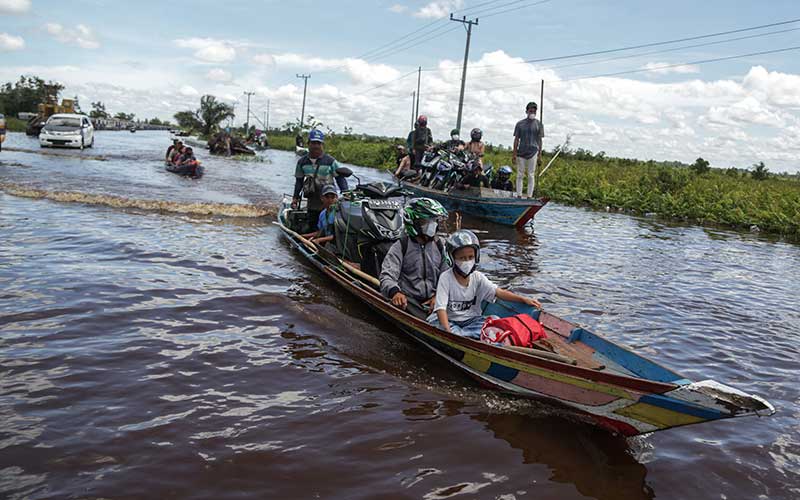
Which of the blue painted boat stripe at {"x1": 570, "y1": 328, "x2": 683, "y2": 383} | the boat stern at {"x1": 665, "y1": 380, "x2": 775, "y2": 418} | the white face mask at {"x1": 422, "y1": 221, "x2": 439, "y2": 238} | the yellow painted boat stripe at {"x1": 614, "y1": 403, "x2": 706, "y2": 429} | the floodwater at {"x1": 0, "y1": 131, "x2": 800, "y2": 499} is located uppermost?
the white face mask at {"x1": 422, "y1": 221, "x2": 439, "y2": 238}

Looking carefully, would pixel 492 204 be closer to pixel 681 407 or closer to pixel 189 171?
pixel 681 407

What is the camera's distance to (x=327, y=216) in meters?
9.42

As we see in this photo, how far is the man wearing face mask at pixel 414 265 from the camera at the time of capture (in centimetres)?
612

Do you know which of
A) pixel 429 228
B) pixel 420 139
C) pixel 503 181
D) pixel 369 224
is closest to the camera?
pixel 429 228

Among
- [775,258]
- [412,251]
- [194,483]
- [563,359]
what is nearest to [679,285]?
[775,258]

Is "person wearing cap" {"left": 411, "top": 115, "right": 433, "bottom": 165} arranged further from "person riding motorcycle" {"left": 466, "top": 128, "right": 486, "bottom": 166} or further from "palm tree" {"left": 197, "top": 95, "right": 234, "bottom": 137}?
"palm tree" {"left": 197, "top": 95, "right": 234, "bottom": 137}

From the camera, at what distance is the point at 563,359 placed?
14.4 ft

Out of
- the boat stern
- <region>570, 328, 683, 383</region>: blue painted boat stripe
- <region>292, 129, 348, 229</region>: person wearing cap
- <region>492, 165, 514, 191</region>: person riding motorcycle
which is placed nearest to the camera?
the boat stern

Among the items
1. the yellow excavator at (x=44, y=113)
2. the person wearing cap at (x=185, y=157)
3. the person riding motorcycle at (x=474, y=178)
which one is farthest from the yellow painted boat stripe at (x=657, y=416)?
the yellow excavator at (x=44, y=113)

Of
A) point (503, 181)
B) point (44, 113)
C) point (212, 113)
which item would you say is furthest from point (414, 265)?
point (212, 113)

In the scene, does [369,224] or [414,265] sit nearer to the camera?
[414,265]

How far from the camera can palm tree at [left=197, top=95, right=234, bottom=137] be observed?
7006cm

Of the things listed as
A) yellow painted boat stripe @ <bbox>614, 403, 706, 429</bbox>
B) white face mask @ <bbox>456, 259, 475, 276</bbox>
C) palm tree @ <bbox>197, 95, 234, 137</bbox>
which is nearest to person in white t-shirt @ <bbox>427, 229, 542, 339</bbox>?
white face mask @ <bbox>456, 259, 475, 276</bbox>

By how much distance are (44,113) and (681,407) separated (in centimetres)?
4928
